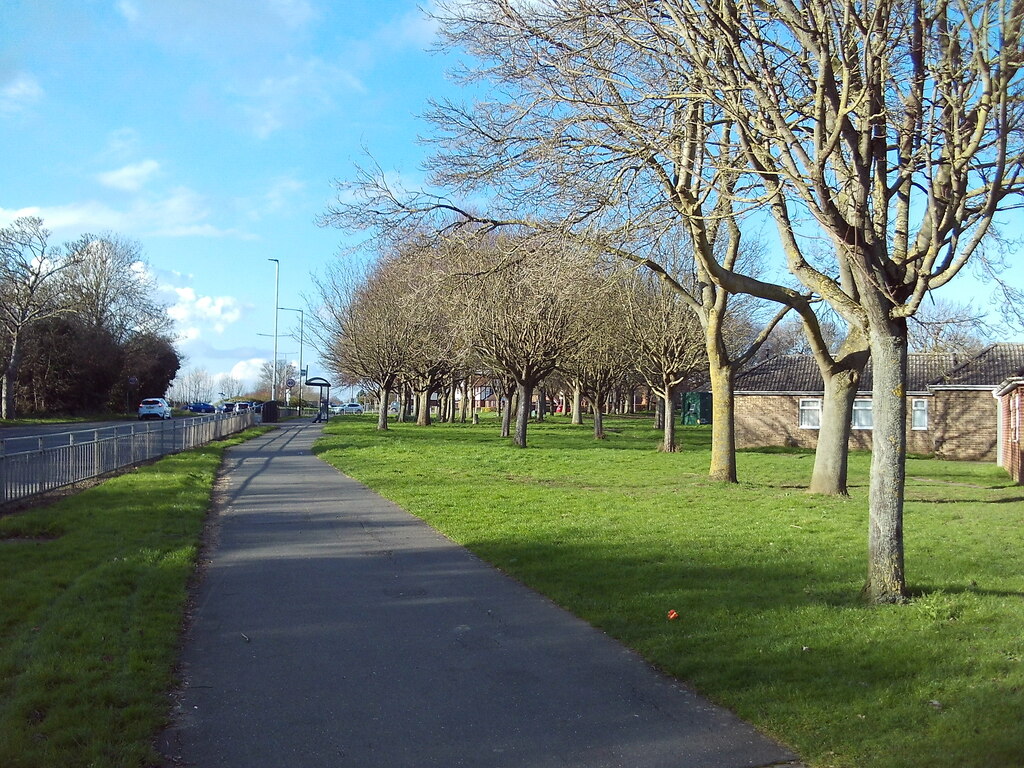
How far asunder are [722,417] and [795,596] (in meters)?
12.9

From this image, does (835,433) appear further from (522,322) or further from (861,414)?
(861,414)

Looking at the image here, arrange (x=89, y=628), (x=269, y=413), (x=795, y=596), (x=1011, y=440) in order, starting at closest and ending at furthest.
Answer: (x=89, y=628), (x=795, y=596), (x=1011, y=440), (x=269, y=413)

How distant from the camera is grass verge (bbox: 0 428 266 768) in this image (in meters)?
4.74

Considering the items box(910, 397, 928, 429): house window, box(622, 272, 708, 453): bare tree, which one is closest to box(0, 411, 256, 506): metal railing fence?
box(622, 272, 708, 453): bare tree

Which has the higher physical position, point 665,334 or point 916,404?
point 665,334

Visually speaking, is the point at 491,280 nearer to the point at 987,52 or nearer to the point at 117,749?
the point at 987,52

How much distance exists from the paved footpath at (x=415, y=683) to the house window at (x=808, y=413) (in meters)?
34.5

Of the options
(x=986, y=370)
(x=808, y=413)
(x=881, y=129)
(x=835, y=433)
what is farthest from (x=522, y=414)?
(x=881, y=129)

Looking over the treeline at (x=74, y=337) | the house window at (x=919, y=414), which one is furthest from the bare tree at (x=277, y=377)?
the house window at (x=919, y=414)

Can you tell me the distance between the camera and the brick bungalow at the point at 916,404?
37.5m

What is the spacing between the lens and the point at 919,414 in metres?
38.9

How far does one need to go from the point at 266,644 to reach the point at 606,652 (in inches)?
98.6

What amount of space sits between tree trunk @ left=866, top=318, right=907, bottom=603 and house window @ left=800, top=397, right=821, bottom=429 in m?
35.5

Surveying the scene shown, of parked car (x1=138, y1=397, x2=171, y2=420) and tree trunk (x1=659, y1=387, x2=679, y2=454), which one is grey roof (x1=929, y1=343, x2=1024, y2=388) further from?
parked car (x1=138, y1=397, x2=171, y2=420)
